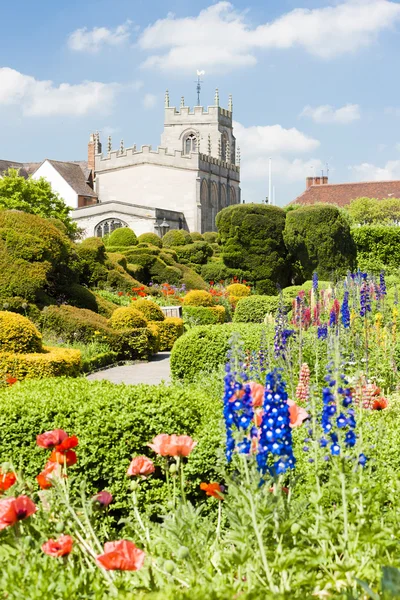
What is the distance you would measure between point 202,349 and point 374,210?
42.4m

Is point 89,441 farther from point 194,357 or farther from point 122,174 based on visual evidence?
point 122,174

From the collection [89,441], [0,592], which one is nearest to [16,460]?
[89,441]

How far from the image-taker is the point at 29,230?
13.3m

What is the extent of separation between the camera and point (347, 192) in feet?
181

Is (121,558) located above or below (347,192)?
below

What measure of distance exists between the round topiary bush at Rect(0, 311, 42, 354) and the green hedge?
3884mm

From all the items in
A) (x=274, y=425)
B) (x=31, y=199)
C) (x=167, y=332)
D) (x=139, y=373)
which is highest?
(x=31, y=199)

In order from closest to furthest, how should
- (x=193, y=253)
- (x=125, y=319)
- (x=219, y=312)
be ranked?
(x=125, y=319)
(x=219, y=312)
(x=193, y=253)

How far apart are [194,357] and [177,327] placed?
19.1ft

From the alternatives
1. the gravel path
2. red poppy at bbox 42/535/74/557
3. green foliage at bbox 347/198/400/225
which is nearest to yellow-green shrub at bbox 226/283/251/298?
the gravel path

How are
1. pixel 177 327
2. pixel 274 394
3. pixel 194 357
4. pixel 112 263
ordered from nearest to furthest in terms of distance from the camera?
pixel 274 394, pixel 194 357, pixel 177 327, pixel 112 263

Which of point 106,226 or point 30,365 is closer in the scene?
point 30,365

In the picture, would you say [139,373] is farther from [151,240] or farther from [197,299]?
[151,240]

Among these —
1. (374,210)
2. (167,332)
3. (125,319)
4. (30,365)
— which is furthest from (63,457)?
(374,210)
